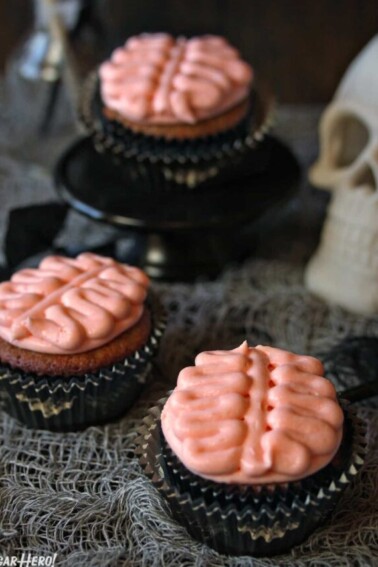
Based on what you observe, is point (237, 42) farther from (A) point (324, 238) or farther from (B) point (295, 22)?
(A) point (324, 238)

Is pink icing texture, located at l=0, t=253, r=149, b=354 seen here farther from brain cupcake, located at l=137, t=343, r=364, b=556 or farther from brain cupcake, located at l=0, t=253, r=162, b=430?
brain cupcake, located at l=137, t=343, r=364, b=556

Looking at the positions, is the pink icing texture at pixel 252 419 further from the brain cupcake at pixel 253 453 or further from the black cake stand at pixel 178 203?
the black cake stand at pixel 178 203

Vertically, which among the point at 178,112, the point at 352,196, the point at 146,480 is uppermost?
the point at 178,112

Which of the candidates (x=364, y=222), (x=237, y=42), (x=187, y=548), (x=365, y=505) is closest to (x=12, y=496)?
(x=187, y=548)

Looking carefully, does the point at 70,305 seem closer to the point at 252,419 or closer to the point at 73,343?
the point at 73,343

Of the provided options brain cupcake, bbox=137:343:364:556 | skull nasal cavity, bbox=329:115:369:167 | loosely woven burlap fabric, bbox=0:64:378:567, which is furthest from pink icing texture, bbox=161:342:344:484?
skull nasal cavity, bbox=329:115:369:167

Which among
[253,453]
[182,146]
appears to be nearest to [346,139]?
[182,146]

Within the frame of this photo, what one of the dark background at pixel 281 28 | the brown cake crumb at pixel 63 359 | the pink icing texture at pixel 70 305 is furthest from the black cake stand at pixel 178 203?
the dark background at pixel 281 28
